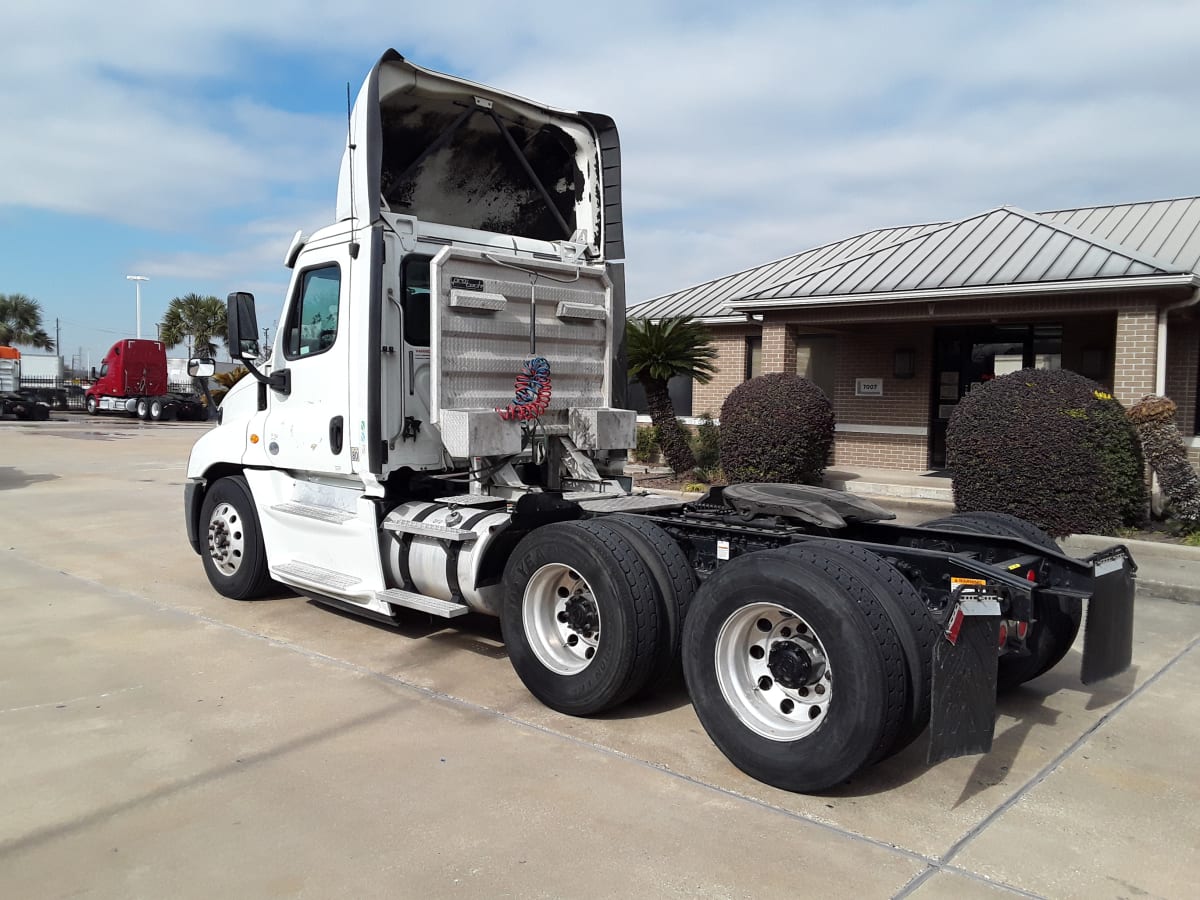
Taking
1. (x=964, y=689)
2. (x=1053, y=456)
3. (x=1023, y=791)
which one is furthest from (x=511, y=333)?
(x=1053, y=456)

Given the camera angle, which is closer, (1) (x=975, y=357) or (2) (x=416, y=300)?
(2) (x=416, y=300)

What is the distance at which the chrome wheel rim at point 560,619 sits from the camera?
500 centimetres

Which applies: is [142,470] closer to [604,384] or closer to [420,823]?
[604,384]

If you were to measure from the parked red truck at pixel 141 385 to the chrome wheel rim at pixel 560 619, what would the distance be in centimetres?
Answer: 3885

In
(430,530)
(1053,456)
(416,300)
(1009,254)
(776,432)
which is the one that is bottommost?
(430,530)

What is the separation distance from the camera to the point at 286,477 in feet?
23.0

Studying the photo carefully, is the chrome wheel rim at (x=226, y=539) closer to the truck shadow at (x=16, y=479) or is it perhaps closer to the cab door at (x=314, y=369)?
the cab door at (x=314, y=369)

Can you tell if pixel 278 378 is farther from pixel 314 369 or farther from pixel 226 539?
pixel 226 539

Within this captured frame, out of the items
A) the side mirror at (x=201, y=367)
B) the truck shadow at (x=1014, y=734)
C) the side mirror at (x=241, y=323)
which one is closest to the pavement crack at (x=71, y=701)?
the side mirror at (x=241, y=323)

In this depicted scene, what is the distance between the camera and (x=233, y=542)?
736cm

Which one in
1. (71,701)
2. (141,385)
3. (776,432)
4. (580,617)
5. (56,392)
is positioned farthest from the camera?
(56,392)

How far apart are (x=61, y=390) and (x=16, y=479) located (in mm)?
35912

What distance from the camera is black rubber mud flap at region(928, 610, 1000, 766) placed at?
11.9 feet

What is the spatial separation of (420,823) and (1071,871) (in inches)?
97.6
